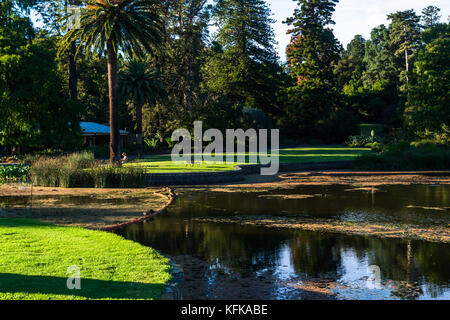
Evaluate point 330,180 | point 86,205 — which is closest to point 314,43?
point 330,180

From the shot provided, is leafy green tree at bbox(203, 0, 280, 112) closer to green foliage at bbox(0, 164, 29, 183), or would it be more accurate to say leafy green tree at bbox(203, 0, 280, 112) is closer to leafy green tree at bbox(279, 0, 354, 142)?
leafy green tree at bbox(279, 0, 354, 142)

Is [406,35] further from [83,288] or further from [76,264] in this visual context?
[83,288]

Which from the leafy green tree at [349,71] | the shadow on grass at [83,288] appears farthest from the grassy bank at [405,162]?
the leafy green tree at [349,71]

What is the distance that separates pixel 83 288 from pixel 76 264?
130 centimetres

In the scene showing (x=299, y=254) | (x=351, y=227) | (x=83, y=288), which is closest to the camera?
(x=83, y=288)

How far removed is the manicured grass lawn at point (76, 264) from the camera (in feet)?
21.9

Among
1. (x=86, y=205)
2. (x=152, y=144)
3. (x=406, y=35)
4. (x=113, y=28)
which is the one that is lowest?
(x=86, y=205)

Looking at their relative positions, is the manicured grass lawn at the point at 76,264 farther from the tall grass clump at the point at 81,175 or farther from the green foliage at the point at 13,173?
the green foliage at the point at 13,173

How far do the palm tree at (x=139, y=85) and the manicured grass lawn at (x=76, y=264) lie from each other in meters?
37.7

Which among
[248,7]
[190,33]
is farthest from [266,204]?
[248,7]

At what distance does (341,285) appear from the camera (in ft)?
25.5

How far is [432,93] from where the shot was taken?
46.4m
